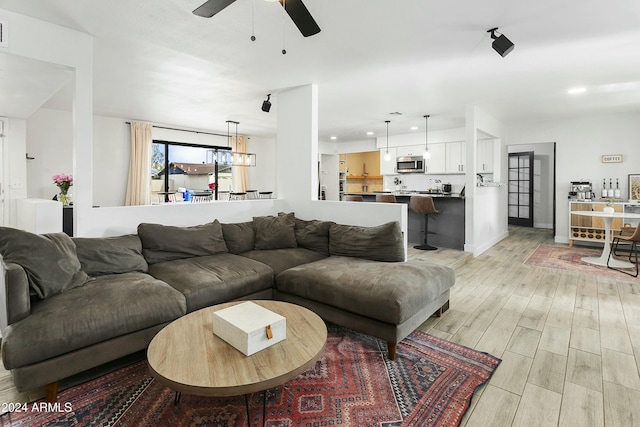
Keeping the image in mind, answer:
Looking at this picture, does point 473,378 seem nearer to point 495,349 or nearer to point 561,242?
point 495,349

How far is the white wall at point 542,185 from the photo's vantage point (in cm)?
894

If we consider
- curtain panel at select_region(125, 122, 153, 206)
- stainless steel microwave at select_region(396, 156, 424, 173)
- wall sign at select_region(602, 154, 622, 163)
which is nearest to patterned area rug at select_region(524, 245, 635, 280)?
wall sign at select_region(602, 154, 622, 163)

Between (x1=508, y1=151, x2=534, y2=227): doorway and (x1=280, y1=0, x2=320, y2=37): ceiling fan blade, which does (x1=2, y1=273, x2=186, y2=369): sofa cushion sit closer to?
(x1=280, y1=0, x2=320, y2=37): ceiling fan blade

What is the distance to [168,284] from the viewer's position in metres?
2.51

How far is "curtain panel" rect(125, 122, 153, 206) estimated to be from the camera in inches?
271

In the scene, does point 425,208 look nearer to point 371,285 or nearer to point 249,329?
point 371,285

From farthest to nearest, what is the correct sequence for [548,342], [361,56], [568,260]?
[568,260], [361,56], [548,342]

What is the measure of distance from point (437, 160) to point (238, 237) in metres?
6.28

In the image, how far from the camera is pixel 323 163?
10.7 m

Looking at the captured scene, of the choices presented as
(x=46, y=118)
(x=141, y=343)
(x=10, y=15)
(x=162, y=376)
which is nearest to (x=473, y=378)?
(x=162, y=376)

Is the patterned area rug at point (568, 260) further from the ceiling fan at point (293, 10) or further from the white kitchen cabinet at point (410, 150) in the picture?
the ceiling fan at point (293, 10)

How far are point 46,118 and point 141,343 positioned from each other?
605 cm

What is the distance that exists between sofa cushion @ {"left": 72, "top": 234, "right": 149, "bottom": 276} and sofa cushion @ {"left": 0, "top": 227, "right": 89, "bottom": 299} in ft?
0.67

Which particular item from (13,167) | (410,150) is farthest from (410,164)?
(13,167)
